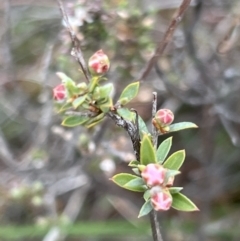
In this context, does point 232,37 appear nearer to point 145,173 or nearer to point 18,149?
point 145,173

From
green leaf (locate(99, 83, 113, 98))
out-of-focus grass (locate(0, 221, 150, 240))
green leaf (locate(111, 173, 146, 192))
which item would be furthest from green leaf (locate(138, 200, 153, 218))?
out-of-focus grass (locate(0, 221, 150, 240))

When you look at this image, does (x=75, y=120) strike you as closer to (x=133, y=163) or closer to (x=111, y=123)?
(x=133, y=163)

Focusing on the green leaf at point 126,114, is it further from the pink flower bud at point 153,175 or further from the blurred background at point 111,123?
the blurred background at point 111,123

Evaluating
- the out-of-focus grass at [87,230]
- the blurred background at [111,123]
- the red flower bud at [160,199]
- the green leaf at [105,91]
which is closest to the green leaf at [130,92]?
the green leaf at [105,91]

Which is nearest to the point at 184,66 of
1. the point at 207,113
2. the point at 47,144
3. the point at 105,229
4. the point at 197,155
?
the point at 207,113

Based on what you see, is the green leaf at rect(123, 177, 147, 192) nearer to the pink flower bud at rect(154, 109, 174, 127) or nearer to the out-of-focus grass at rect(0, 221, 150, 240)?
the pink flower bud at rect(154, 109, 174, 127)

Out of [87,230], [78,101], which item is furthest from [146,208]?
[87,230]

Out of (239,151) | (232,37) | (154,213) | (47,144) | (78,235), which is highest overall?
(154,213)
